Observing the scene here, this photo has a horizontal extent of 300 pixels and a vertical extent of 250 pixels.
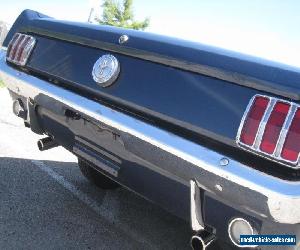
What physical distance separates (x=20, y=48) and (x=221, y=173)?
209 cm

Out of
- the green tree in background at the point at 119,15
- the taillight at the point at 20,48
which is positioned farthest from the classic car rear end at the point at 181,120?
the green tree in background at the point at 119,15

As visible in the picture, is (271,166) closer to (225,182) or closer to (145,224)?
(225,182)

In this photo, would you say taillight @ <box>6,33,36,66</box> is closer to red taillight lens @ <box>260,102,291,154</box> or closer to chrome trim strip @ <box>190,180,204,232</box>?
chrome trim strip @ <box>190,180,204,232</box>

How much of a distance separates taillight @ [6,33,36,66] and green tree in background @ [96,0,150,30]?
35.3 meters

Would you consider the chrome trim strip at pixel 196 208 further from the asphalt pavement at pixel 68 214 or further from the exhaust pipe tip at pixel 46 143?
the exhaust pipe tip at pixel 46 143

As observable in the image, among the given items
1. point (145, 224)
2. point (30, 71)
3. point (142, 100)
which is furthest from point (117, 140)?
point (145, 224)

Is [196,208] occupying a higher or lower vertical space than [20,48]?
lower

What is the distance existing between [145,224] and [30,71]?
5.26ft

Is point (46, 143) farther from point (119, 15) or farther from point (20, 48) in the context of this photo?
point (119, 15)

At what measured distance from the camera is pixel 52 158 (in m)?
4.86

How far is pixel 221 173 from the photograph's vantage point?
186cm

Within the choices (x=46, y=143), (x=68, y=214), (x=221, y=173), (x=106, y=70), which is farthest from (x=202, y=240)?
(x=46, y=143)

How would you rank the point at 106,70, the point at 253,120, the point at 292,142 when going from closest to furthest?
the point at 292,142 → the point at 253,120 → the point at 106,70

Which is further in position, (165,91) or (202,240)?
(165,91)
